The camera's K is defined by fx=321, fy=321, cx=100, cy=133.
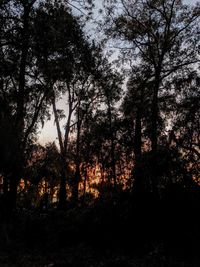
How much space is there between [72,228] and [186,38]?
12.9 metres

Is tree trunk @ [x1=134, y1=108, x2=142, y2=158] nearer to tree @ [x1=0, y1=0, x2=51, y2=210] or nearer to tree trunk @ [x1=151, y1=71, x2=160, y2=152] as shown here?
tree trunk @ [x1=151, y1=71, x2=160, y2=152]

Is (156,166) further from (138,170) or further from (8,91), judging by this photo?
(8,91)

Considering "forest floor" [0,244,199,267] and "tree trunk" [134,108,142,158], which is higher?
"tree trunk" [134,108,142,158]

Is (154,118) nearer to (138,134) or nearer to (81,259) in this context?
(138,134)

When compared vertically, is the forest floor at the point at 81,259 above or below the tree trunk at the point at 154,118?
below

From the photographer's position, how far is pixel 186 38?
763 inches

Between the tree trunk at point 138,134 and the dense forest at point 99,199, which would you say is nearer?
the dense forest at point 99,199

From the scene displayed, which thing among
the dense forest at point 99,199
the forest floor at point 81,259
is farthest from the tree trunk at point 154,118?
the forest floor at point 81,259

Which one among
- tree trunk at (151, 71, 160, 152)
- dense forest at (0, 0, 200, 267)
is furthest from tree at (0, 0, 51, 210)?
tree trunk at (151, 71, 160, 152)

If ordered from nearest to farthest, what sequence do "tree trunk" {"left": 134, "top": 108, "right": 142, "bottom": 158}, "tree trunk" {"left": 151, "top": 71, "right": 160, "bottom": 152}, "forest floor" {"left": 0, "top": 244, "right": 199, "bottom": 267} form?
"forest floor" {"left": 0, "top": 244, "right": 199, "bottom": 267}
"tree trunk" {"left": 151, "top": 71, "right": 160, "bottom": 152}
"tree trunk" {"left": 134, "top": 108, "right": 142, "bottom": 158}

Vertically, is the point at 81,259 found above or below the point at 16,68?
below

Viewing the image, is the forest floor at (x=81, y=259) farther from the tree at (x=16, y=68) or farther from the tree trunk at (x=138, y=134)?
the tree trunk at (x=138, y=134)

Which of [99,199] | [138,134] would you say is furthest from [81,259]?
[138,134]

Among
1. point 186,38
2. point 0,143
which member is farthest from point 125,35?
point 0,143
